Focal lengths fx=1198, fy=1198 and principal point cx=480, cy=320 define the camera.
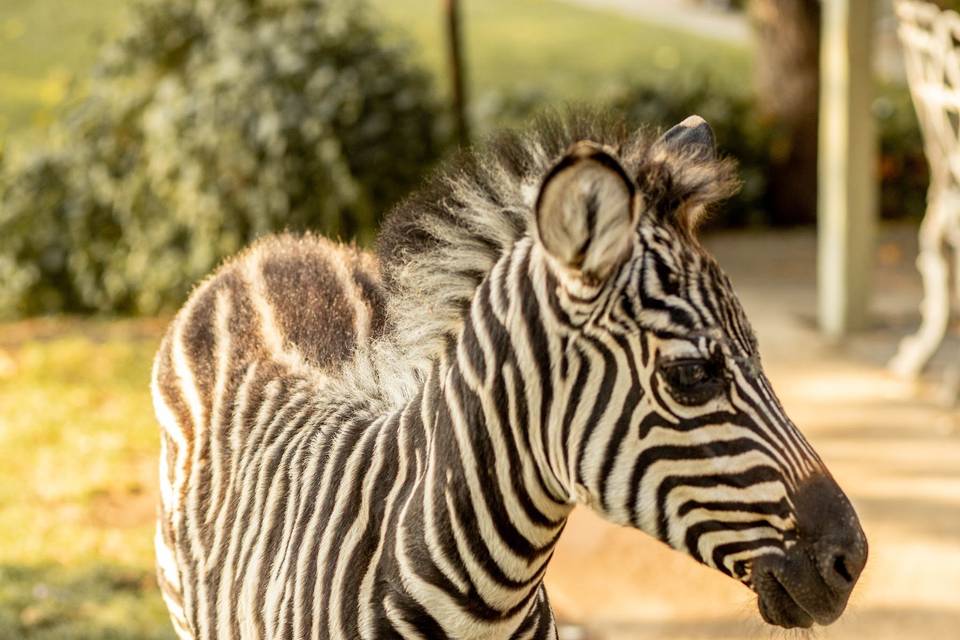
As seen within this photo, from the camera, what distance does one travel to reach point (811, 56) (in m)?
10.4

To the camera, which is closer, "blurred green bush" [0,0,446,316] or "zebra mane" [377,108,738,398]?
"zebra mane" [377,108,738,398]

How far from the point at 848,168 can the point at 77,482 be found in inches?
191

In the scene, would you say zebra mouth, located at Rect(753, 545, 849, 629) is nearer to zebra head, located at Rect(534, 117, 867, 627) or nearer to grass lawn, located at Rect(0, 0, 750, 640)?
zebra head, located at Rect(534, 117, 867, 627)

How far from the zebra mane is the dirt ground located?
3.18 feet

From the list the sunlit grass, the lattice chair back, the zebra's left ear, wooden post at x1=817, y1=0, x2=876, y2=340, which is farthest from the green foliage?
the zebra's left ear

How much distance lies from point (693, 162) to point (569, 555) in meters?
3.31

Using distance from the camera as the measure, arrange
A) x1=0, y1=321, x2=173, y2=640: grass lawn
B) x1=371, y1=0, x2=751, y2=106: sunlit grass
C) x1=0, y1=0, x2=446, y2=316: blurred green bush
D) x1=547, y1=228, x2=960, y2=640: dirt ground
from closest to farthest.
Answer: x1=547, y1=228, x2=960, y2=640: dirt ground, x1=0, y1=321, x2=173, y2=640: grass lawn, x1=0, y1=0, x2=446, y2=316: blurred green bush, x1=371, y1=0, x2=751, y2=106: sunlit grass

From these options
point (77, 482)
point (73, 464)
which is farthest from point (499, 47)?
point (77, 482)

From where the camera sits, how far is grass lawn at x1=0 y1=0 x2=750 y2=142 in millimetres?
13240

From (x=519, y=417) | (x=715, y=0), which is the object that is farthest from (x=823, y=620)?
(x=715, y=0)

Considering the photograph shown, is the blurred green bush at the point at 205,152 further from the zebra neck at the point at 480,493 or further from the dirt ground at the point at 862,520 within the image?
the zebra neck at the point at 480,493

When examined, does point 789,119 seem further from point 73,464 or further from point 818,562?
point 818,562

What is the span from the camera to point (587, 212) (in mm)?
1921

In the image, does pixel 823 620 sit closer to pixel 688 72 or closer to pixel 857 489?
pixel 857 489
